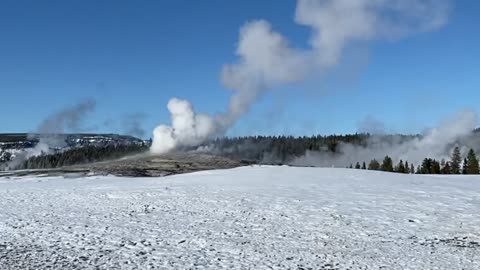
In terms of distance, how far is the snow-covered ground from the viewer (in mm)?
14422

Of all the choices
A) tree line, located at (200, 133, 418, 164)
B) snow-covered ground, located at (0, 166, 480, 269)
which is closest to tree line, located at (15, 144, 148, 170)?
tree line, located at (200, 133, 418, 164)

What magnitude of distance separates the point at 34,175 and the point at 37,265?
33529 mm

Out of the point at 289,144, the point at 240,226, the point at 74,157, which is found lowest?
the point at 240,226

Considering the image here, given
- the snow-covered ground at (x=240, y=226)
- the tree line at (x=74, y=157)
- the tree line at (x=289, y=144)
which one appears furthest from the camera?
the tree line at (x=289, y=144)

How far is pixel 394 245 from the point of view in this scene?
56.6 feet

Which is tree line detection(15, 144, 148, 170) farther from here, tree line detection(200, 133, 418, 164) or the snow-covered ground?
the snow-covered ground

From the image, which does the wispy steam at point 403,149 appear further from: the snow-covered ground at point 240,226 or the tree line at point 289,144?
the snow-covered ground at point 240,226

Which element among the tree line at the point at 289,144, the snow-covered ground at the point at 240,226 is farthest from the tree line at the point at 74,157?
the snow-covered ground at the point at 240,226

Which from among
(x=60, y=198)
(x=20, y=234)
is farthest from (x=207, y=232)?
(x=60, y=198)

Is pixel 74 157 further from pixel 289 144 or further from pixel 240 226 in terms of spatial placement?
pixel 240 226

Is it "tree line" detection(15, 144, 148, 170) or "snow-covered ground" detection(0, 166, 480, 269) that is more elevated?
"tree line" detection(15, 144, 148, 170)

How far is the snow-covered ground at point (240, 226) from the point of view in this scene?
1442cm

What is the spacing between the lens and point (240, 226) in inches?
779

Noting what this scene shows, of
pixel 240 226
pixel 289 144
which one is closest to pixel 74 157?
pixel 289 144
